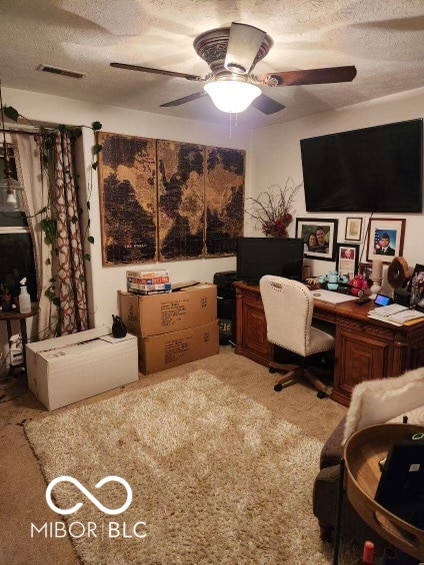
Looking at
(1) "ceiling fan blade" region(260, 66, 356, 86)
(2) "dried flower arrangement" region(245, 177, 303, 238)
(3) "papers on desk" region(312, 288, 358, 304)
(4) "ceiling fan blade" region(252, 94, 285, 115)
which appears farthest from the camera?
(2) "dried flower arrangement" region(245, 177, 303, 238)

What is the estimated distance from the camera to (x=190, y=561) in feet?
4.99

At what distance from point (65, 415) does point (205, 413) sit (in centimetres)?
101

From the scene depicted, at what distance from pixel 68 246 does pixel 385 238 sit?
277cm

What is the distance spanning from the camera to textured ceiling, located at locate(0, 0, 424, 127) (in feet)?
5.34

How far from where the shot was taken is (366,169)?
3082 millimetres

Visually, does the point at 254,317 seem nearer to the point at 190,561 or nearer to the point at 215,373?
the point at 215,373

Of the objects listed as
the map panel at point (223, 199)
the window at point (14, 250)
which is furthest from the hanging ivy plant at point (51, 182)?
the map panel at point (223, 199)

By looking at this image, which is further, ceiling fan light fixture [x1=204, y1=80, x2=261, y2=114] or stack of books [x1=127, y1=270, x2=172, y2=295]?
stack of books [x1=127, y1=270, x2=172, y2=295]

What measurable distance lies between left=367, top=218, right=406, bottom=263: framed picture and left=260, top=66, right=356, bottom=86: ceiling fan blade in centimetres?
162

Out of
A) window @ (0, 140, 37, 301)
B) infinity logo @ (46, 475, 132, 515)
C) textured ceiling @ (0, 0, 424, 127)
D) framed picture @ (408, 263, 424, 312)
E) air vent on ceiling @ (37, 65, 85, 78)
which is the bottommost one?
infinity logo @ (46, 475, 132, 515)

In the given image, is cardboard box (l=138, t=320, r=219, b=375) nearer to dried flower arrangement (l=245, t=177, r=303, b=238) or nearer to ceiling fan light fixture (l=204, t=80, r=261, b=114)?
→ dried flower arrangement (l=245, t=177, r=303, b=238)

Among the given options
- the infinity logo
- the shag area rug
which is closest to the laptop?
the shag area rug

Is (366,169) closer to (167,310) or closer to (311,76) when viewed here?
(311,76)

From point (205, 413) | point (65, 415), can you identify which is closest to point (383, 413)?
point (205, 413)
